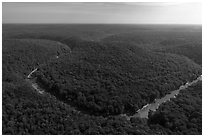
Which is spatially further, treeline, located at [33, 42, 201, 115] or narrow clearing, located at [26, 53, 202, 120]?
treeline, located at [33, 42, 201, 115]

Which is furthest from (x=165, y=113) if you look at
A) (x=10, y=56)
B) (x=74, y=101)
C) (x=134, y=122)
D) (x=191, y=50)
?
(x=191, y=50)

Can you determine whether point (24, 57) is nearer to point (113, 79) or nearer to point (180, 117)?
point (113, 79)

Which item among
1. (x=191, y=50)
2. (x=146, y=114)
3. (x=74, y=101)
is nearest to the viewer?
(x=146, y=114)

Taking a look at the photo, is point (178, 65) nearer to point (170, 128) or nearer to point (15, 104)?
point (170, 128)

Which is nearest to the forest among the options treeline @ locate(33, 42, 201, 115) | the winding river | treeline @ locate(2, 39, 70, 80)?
treeline @ locate(33, 42, 201, 115)

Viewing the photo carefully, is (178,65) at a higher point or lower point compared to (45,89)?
higher

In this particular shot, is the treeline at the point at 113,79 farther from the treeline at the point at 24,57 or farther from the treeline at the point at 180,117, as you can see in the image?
the treeline at the point at 24,57

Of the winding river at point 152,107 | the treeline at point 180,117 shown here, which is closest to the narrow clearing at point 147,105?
the winding river at point 152,107

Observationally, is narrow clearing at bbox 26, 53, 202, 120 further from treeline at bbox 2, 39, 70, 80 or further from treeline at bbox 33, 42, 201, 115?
treeline at bbox 2, 39, 70, 80

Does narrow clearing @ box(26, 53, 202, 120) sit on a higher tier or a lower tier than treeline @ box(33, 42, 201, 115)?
lower
